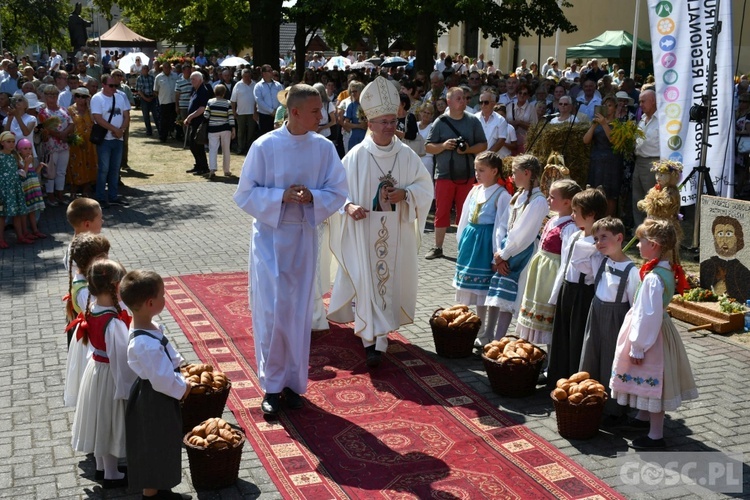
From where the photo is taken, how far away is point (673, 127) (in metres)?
10.5

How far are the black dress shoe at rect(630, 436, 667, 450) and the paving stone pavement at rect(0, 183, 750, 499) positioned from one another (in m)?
0.09

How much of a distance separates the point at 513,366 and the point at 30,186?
26.6 ft

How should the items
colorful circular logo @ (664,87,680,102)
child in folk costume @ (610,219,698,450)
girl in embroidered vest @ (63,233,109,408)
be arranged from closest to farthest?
girl in embroidered vest @ (63,233,109,408) < child in folk costume @ (610,219,698,450) < colorful circular logo @ (664,87,680,102)

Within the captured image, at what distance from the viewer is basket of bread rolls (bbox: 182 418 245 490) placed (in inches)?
206

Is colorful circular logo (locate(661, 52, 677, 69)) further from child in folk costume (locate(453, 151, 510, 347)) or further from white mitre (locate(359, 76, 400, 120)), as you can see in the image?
white mitre (locate(359, 76, 400, 120))

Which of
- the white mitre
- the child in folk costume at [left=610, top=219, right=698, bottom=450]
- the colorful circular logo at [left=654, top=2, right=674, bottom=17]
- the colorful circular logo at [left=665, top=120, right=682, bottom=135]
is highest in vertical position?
the colorful circular logo at [left=654, top=2, right=674, bottom=17]

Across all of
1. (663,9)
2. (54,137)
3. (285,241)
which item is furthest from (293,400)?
(54,137)

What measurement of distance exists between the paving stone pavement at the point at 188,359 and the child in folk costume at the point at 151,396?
0.39 m

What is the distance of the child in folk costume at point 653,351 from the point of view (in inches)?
224

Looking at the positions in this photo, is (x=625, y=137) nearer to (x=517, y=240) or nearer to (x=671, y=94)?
(x=671, y=94)

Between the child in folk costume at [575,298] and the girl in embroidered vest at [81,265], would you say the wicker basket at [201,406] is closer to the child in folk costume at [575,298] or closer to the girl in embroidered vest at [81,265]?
the girl in embroidered vest at [81,265]

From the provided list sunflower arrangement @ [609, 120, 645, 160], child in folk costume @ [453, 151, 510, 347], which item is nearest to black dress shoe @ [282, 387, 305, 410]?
child in folk costume @ [453, 151, 510, 347]

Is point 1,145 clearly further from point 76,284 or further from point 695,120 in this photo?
point 695,120

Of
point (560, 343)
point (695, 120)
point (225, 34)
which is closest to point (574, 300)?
point (560, 343)
